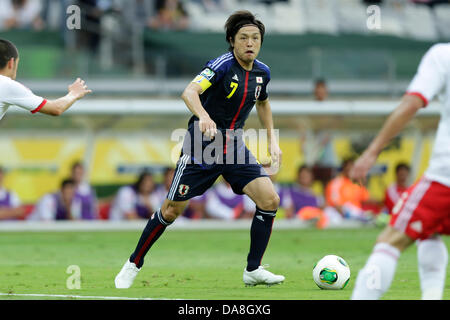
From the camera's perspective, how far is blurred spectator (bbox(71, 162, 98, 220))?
57.7 feet

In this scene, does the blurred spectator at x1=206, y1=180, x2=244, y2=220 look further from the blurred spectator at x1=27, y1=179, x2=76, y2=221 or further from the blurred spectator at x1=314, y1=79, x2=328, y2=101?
the blurred spectator at x1=27, y1=179, x2=76, y2=221

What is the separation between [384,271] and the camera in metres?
5.35

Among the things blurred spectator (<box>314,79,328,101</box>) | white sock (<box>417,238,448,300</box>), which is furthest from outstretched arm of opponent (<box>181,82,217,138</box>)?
blurred spectator (<box>314,79,328,101</box>)

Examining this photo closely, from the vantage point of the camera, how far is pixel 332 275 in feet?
25.9

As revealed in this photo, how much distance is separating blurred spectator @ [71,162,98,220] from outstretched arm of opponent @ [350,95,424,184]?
42.3ft

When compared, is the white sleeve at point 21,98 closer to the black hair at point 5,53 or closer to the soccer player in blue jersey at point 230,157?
the black hair at point 5,53

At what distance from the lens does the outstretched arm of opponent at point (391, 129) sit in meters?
5.12

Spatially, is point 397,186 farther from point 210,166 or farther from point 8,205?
point 210,166

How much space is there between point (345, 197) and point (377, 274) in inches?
520

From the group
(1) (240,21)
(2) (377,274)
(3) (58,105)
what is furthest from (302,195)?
(2) (377,274)

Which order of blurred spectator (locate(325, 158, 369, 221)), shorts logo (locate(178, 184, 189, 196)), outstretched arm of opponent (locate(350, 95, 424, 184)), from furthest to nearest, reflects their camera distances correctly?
blurred spectator (locate(325, 158, 369, 221)) → shorts logo (locate(178, 184, 189, 196)) → outstretched arm of opponent (locate(350, 95, 424, 184))

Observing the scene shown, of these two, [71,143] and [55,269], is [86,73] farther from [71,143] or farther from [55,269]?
[55,269]

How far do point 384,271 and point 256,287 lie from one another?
3.03 meters
